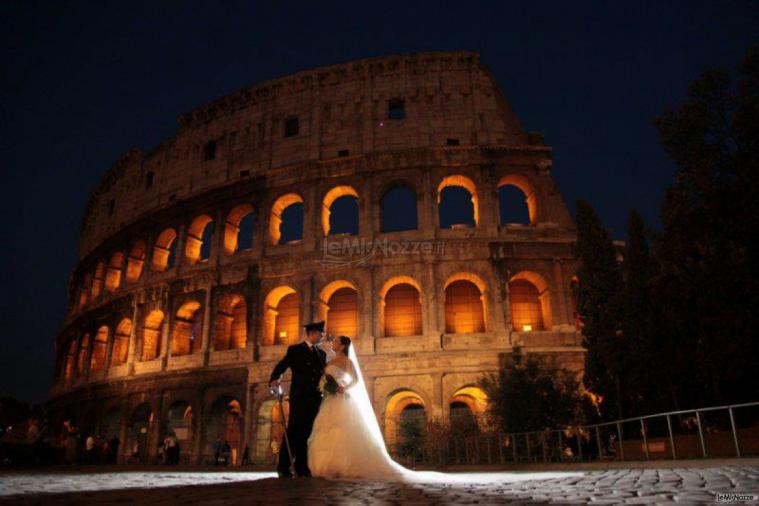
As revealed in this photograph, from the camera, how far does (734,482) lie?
441 centimetres

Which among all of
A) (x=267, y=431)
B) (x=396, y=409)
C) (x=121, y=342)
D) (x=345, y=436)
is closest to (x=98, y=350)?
(x=121, y=342)

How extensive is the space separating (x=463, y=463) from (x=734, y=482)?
10314 millimetres

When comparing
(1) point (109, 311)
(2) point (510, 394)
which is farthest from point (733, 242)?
(1) point (109, 311)

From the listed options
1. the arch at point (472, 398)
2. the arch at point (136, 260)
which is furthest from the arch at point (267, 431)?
the arch at point (136, 260)

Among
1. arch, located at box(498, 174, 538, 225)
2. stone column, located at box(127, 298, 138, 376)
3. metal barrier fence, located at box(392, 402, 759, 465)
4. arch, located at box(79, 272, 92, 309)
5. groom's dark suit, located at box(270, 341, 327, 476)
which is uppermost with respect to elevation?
arch, located at box(498, 174, 538, 225)

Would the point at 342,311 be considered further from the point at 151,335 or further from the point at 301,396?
the point at 301,396

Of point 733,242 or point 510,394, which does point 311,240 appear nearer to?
point 510,394

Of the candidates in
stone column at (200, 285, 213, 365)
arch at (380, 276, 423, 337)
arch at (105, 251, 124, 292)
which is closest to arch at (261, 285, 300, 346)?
stone column at (200, 285, 213, 365)

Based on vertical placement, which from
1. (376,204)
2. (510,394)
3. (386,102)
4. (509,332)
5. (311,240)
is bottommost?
(510,394)

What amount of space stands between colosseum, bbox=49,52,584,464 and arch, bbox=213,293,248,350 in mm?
86

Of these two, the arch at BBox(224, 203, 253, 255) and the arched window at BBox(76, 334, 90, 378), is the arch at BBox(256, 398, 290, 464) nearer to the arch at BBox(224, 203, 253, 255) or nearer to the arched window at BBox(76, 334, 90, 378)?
the arch at BBox(224, 203, 253, 255)

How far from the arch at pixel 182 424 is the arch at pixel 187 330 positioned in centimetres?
222

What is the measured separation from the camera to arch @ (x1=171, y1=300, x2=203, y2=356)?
22.3 m

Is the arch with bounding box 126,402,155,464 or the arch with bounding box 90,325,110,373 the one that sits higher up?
the arch with bounding box 90,325,110,373
